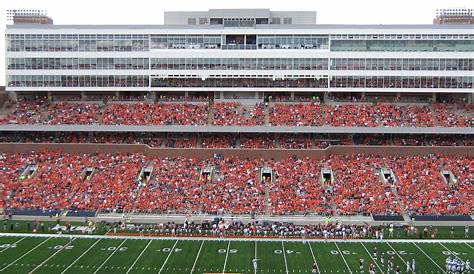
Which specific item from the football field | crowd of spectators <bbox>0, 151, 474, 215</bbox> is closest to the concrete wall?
crowd of spectators <bbox>0, 151, 474, 215</bbox>

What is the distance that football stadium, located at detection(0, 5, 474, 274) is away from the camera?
3522cm

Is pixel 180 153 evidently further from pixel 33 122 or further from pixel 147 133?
pixel 33 122

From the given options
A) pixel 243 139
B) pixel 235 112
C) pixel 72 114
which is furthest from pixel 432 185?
pixel 72 114

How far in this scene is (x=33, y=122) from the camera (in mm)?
48062

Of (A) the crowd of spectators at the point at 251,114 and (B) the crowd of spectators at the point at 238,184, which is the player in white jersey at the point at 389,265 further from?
(A) the crowd of spectators at the point at 251,114

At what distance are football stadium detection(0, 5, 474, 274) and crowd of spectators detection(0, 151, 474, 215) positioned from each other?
0.14m

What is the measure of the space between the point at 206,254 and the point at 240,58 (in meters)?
22.1

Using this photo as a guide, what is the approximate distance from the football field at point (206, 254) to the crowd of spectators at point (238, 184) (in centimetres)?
476

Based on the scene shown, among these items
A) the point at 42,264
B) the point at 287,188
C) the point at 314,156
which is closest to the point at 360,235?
the point at 287,188

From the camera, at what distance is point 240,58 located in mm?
49688

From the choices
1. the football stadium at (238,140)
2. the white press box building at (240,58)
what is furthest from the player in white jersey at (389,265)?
the white press box building at (240,58)

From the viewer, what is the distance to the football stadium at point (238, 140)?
35219 mm

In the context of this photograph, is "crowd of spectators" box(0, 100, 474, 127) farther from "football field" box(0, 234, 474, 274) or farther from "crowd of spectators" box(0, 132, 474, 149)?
"football field" box(0, 234, 474, 274)

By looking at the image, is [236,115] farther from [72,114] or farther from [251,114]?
[72,114]
